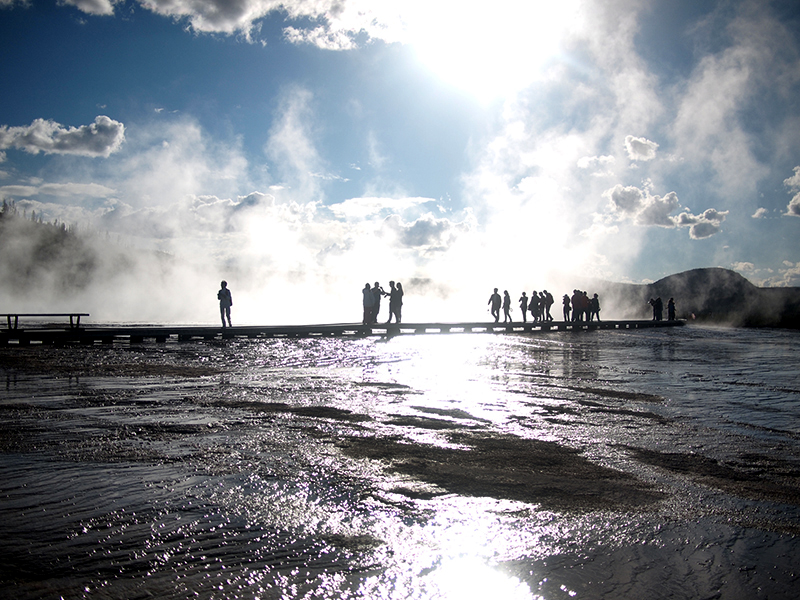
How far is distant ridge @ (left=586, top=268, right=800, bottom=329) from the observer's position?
62988 millimetres

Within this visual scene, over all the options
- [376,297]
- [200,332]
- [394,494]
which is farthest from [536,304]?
[394,494]

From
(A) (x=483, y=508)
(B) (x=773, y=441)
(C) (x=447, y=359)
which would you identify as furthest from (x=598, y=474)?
(C) (x=447, y=359)

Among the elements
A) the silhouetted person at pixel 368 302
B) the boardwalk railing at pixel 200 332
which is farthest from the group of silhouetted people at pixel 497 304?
the boardwalk railing at pixel 200 332

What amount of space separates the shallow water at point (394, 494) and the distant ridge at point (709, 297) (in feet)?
162

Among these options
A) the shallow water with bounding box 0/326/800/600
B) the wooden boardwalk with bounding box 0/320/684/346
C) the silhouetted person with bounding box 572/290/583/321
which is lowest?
the shallow water with bounding box 0/326/800/600

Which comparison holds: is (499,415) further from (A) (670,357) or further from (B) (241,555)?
(A) (670,357)

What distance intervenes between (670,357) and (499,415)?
10464mm

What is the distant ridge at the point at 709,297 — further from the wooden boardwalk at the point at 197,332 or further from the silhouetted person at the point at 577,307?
the wooden boardwalk at the point at 197,332

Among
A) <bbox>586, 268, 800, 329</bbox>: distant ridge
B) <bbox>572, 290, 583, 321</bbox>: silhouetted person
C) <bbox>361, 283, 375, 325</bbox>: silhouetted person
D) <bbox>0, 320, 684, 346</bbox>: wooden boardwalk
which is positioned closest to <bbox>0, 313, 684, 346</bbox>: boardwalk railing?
<bbox>0, 320, 684, 346</bbox>: wooden boardwalk

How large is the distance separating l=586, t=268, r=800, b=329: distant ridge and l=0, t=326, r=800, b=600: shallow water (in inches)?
1939

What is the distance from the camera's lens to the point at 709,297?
104688 millimetres

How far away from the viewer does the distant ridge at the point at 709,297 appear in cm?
6299

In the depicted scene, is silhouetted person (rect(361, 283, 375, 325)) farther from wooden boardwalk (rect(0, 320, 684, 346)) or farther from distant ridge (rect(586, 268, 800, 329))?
distant ridge (rect(586, 268, 800, 329))

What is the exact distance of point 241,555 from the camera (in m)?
2.55
